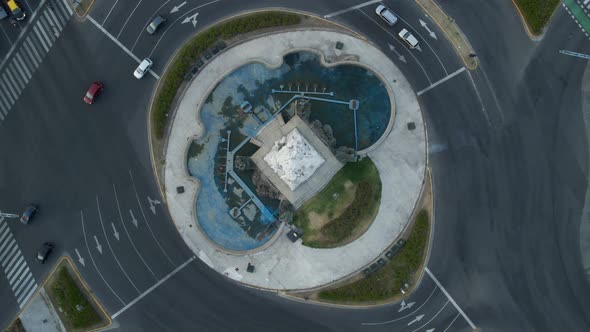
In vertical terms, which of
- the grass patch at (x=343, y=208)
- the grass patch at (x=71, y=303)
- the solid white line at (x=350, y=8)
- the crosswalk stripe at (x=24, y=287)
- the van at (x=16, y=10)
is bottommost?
the grass patch at (x=343, y=208)

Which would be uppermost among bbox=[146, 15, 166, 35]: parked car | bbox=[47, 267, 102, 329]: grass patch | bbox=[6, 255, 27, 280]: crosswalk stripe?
bbox=[146, 15, 166, 35]: parked car

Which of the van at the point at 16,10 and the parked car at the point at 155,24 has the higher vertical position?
the van at the point at 16,10

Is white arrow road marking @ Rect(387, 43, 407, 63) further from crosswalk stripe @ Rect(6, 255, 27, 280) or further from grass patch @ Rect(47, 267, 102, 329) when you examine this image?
crosswalk stripe @ Rect(6, 255, 27, 280)

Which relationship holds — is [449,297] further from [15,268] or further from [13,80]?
[13,80]

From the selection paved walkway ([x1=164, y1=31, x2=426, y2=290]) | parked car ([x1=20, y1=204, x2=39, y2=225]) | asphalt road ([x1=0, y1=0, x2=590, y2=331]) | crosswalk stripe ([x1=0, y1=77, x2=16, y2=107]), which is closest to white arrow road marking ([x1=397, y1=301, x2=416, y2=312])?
asphalt road ([x1=0, y1=0, x2=590, y2=331])

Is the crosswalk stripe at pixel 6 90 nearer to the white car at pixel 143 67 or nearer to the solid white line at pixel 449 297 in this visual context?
the white car at pixel 143 67

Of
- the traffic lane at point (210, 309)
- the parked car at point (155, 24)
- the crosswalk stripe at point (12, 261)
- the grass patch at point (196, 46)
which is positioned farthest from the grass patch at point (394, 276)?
the crosswalk stripe at point (12, 261)

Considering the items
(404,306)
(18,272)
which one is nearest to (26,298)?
(18,272)
